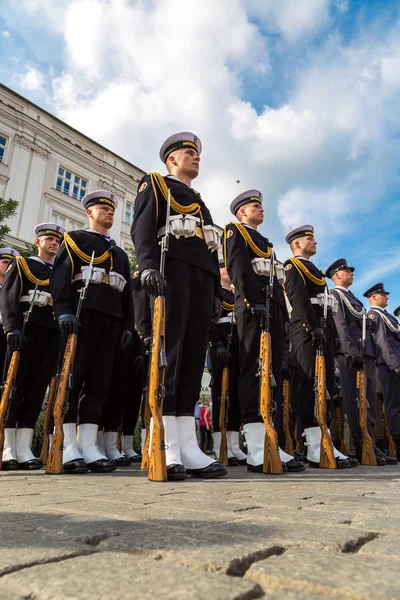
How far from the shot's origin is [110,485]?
2.50 metres

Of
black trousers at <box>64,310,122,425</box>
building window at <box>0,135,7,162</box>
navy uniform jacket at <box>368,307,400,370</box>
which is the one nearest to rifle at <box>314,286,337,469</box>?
black trousers at <box>64,310,122,425</box>

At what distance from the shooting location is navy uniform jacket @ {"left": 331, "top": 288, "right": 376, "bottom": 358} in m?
6.02

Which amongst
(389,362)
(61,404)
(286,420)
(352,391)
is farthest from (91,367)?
(389,362)

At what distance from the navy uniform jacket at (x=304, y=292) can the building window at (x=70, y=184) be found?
19801mm

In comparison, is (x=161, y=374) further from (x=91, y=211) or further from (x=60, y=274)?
(x=91, y=211)

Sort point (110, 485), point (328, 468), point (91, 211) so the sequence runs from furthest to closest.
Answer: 1. point (91, 211)
2. point (328, 468)
3. point (110, 485)

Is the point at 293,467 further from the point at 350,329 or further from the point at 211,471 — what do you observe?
the point at 350,329

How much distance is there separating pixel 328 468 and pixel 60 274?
2925mm

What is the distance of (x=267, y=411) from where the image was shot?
→ 364cm

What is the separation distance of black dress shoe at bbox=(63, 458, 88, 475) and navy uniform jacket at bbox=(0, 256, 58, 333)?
1569 millimetres

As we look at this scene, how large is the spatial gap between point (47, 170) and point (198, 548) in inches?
929

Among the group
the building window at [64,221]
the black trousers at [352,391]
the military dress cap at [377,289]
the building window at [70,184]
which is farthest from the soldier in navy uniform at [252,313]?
the building window at [70,184]

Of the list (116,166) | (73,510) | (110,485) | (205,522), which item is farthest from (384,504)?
(116,166)

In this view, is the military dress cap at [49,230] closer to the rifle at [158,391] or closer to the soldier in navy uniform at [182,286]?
the soldier in navy uniform at [182,286]
